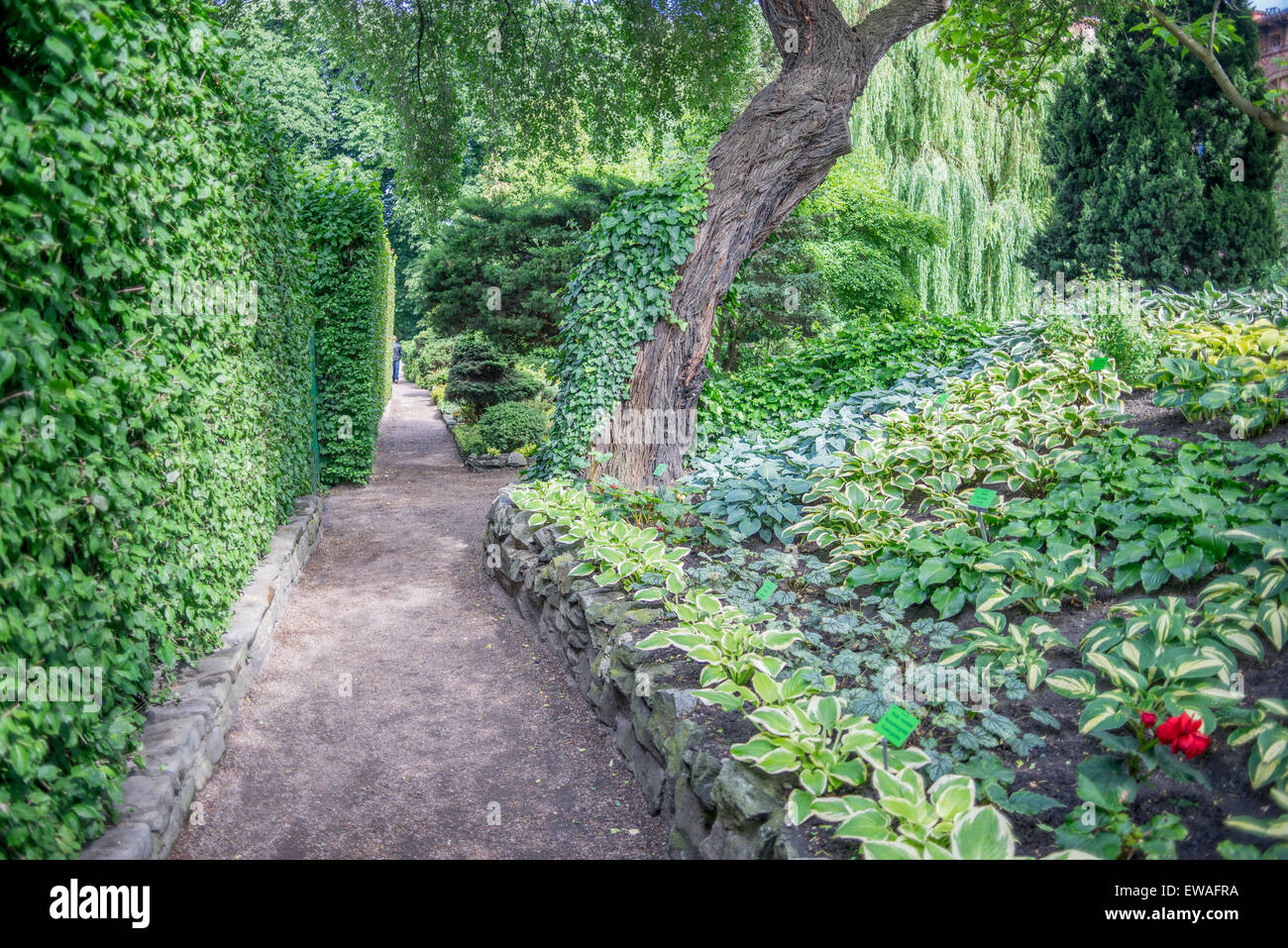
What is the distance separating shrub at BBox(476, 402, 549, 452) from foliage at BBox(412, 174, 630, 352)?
1353mm

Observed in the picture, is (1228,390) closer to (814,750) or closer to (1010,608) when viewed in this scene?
(1010,608)

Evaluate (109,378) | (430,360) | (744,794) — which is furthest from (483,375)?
(430,360)

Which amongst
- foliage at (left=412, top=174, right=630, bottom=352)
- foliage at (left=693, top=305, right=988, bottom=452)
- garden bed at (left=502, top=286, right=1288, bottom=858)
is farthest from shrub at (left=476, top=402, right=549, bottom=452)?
garden bed at (left=502, top=286, right=1288, bottom=858)

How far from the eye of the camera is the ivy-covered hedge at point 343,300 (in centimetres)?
1027

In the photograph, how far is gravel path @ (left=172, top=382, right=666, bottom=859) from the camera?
3365 millimetres

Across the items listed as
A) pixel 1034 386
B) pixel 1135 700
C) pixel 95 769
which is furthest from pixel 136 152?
pixel 1034 386

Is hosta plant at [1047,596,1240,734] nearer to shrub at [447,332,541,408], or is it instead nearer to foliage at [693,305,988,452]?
foliage at [693,305,988,452]

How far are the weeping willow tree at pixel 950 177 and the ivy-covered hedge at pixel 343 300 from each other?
25.8 feet

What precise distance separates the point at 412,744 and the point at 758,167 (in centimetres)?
550

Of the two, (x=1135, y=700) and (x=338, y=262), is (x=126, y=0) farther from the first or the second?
(x=338, y=262)

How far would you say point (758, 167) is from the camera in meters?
7.20

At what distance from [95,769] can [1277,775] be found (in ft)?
11.2

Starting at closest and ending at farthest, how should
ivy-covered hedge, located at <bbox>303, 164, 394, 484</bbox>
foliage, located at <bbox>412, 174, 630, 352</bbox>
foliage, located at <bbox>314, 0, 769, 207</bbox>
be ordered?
1. foliage, located at <bbox>314, 0, 769, 207</bbox>
2. ivy-covered hedge, located at <bbox>303, 164, 394, 484</bbox>
3. foliage, located at <bbox>412, 174, 630, 352</bbox>

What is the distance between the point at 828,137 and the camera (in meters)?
7.20
